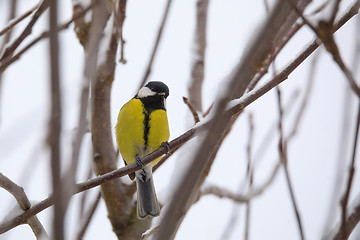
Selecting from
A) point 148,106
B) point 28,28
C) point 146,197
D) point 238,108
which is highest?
point 148,106

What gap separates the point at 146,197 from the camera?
2562 mm

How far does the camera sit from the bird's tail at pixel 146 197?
2496 mm

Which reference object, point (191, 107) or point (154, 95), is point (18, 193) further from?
point (154, 95)

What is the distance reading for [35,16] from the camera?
4.25 feet

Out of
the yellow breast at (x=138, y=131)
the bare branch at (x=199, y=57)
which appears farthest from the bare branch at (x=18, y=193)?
the bare branch at (x=199, y=57)

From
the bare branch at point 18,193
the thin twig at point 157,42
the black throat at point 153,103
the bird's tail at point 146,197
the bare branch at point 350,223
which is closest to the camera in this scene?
the bare branch at point 350,223

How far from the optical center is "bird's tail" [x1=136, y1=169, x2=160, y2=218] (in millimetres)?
2496

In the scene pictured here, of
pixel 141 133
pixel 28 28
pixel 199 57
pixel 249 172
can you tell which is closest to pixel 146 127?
pixel 141 133

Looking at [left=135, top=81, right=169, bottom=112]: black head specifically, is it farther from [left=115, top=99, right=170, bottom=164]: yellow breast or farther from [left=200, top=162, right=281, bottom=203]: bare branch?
[left=200, top=162, right=281, bottom=203]: bare branch

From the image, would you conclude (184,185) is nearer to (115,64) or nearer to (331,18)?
(331,18)

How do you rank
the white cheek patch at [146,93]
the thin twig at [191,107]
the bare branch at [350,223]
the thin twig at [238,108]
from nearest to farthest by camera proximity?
the bare branch at [350,223] → the thin twig at [238,108] → the thin twig at [191,107] → the white cheek patch at [146,93]

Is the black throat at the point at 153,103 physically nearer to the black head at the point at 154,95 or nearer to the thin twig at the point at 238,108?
the black head at the point at 154,95

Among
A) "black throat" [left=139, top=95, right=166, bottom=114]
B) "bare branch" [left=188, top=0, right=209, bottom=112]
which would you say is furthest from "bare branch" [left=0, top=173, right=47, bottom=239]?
"bare branch" [left=188, top=0, right=209, bottom=112]

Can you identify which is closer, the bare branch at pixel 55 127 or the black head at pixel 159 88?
the bare branch at pixel 55 127
